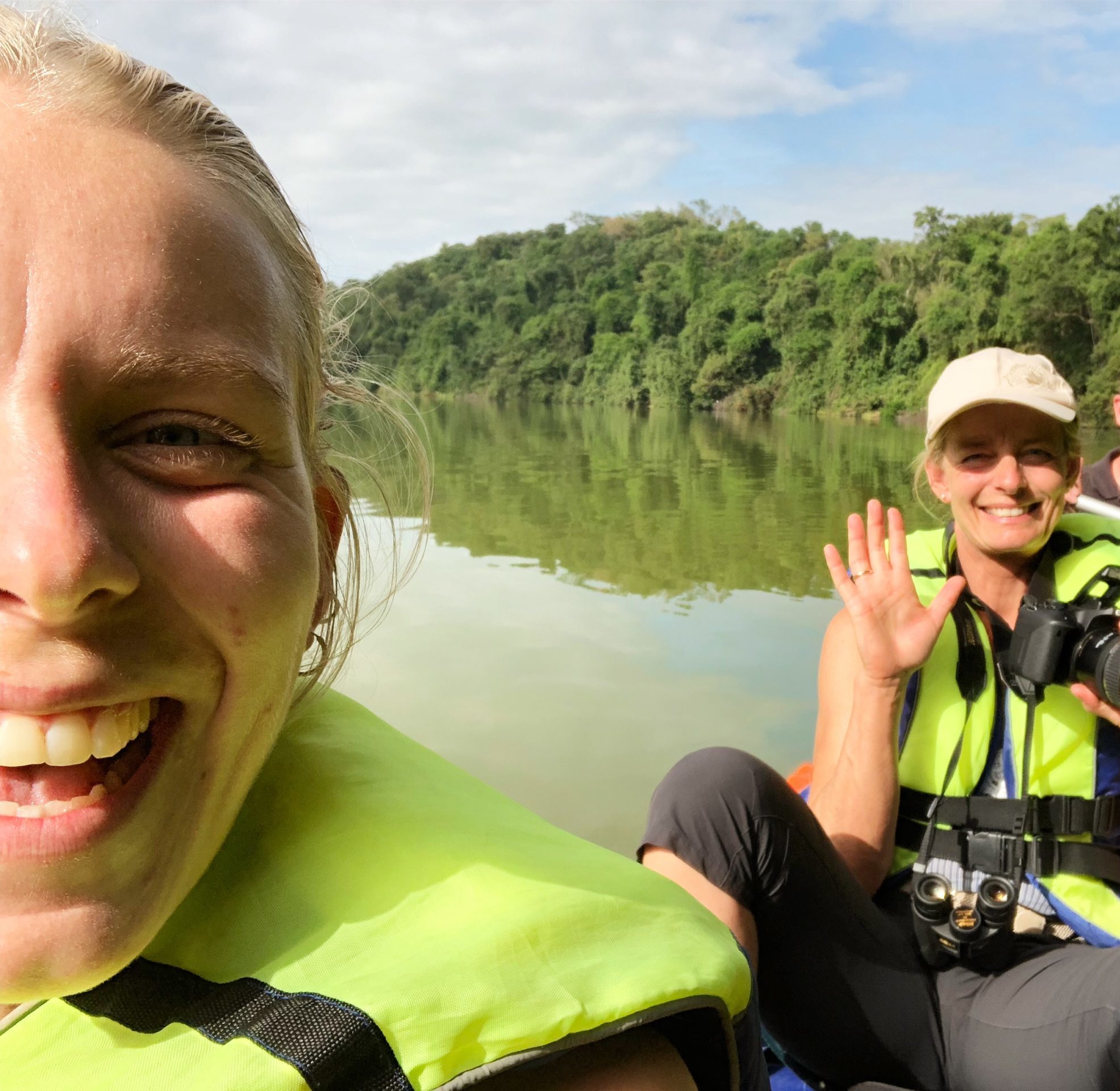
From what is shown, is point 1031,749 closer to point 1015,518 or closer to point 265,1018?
point 1015,518

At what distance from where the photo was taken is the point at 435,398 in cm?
5716

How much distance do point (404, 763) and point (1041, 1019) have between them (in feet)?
4.38

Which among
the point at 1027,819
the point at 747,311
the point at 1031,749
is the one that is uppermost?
the point at 747,311

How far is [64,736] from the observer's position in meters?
0.54

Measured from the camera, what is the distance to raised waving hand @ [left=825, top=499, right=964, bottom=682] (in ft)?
6.44

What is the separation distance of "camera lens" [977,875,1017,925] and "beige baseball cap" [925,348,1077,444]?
988 millimetres

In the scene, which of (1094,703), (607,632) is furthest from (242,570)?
(607,632)

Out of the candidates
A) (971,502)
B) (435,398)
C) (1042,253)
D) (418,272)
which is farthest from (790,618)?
(418,272)

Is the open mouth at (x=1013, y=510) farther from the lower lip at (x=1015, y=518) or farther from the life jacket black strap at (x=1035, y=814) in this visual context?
the life jacket black strap at (x=1035, y=814)

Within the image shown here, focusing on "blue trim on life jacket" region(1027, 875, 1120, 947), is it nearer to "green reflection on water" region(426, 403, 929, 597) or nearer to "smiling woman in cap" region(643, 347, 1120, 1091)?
"smiling woman in cap" region(643, 347, 1120, 1091)

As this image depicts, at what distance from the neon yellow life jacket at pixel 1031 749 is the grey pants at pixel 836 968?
0.13 metres

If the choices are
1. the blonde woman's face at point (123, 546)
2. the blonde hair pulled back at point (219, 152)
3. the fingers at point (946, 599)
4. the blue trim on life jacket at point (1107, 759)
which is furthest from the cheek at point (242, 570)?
the blue trim on life jacket at point (1107, 759)

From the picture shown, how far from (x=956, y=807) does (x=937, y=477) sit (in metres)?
0.81

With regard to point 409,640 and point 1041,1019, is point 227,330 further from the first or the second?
point 409,640
